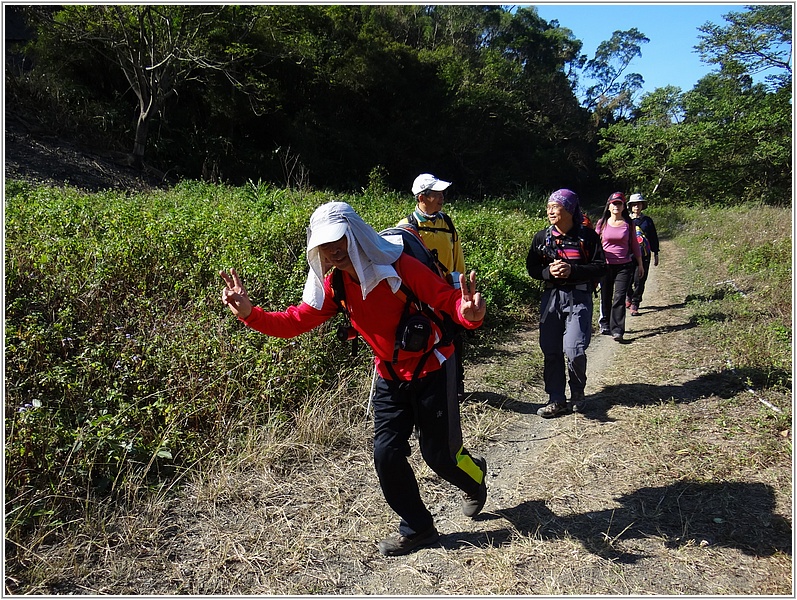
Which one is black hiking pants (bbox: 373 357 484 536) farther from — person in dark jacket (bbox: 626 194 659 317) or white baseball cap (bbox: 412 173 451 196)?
A: person in dark jacket (bbox: 626 194 659 317)

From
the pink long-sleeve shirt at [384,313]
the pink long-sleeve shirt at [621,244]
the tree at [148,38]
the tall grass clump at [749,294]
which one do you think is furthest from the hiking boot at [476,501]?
the tree at [148,38]

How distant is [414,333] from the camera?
2.67 meters

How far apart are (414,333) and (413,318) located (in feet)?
0.24

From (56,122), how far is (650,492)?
17860 millimetres

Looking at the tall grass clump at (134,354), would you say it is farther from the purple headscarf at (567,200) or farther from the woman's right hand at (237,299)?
the purple headscarf at (567,200)

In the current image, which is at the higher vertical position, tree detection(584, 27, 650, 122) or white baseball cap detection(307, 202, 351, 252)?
tree detection(584, 27, 650, 122)

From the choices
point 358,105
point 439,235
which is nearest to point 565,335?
point 439,235

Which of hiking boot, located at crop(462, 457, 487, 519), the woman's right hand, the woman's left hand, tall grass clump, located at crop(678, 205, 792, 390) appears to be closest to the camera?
the woman's left hand

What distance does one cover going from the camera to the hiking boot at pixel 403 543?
302 centimetres

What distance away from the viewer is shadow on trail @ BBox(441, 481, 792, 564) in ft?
10.0

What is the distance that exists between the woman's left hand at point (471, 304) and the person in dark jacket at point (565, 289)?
205 centimetres

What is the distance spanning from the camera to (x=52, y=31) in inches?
674

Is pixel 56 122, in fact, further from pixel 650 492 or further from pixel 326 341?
pixel 650 492

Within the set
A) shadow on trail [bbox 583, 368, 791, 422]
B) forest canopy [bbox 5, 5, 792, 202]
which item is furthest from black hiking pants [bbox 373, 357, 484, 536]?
forest canopy [bbox 5, 5, 792, 202]
